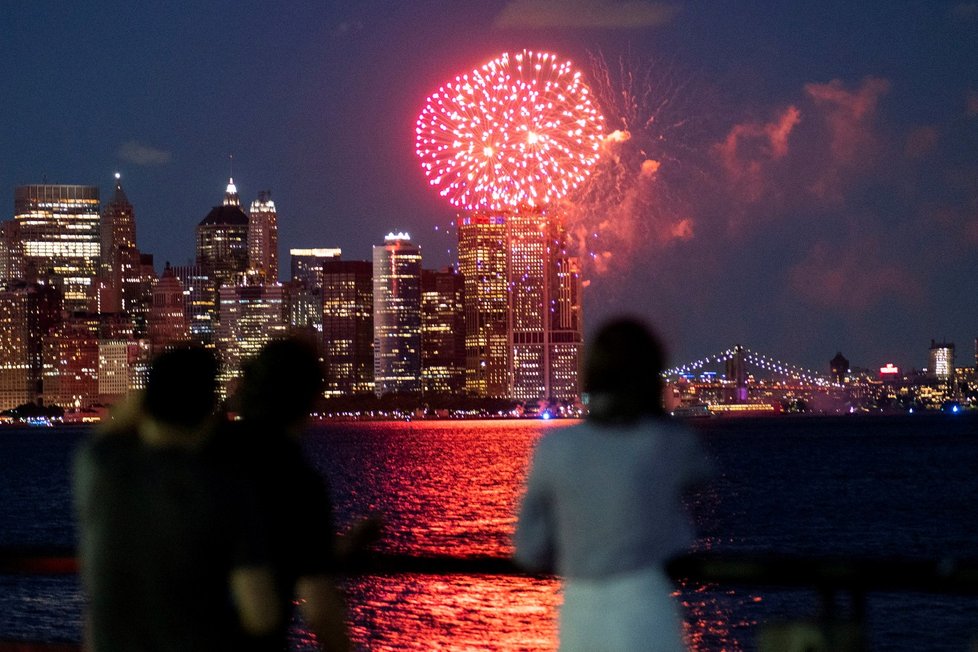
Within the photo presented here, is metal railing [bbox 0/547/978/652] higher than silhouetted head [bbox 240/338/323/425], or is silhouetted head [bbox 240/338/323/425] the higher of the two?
silhouetted head [bbox 240/338/323/425]

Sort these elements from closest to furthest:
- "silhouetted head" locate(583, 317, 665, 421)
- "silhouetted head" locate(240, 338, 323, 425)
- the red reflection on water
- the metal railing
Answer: "silhouetted head" locate(583, 317, 665, 421)
"silhouetted head" locate(240, 338, 323, 425)
the metal railing
the red reflection on water

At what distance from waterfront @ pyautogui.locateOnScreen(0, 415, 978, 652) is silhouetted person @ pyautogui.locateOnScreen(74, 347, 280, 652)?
7.74 feet

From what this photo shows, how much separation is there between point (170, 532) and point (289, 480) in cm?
37

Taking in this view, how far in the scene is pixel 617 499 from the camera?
4172 millimetres

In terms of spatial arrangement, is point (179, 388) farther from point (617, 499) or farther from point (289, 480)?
point (617, 499)

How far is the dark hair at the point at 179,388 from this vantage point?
A: 4.23m

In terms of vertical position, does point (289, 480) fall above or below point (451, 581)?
above

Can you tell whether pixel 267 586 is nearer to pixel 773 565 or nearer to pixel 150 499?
pixel 150 499

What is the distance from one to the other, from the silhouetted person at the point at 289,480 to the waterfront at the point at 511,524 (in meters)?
2.04

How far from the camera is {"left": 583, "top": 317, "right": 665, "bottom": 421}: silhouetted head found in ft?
13.8

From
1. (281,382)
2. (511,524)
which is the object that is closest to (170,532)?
(281,382)

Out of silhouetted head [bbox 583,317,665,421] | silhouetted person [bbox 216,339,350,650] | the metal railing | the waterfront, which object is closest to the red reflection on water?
the waterfront

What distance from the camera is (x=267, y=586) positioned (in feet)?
13.3

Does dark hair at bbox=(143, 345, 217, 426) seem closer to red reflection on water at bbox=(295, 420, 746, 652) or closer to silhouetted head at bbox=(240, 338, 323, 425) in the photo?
silhouetted head at bbox=(240, 338, 323, 425)
